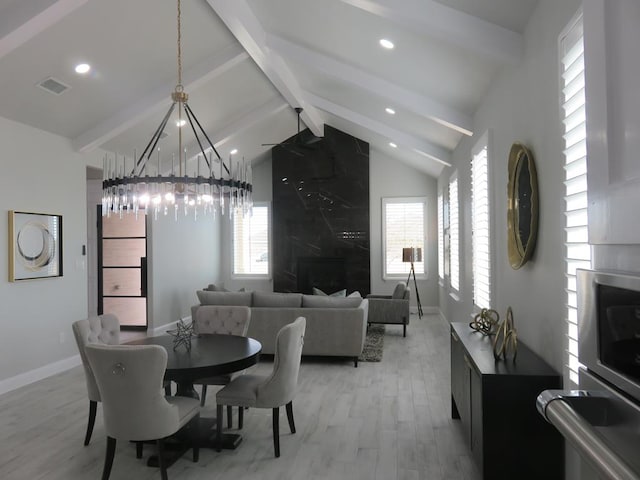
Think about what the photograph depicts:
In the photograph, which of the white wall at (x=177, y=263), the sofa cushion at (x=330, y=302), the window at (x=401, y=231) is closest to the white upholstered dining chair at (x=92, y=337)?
the sofa cushion at (x=330, y=302)

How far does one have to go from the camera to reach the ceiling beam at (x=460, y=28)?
3.26m

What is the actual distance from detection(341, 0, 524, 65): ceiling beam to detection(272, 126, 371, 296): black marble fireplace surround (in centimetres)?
688

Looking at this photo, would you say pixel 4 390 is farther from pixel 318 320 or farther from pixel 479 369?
pixel 479 369

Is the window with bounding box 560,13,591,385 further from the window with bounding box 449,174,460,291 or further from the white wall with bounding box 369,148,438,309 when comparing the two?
the white wall with bounding box 369,148,438,309

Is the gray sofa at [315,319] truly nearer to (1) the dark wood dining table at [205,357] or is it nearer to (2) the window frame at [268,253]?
(1) the dark wood dining table at [205,357]

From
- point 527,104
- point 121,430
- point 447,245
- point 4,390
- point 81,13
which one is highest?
point 81,13

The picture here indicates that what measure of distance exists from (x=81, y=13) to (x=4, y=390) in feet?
12.4

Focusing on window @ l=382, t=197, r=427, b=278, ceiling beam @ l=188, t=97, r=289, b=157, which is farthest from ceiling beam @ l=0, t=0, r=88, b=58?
window @ l=382, t=197, r=427, b=278

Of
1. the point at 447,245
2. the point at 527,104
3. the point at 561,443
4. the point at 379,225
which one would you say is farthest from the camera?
the point at 379,225

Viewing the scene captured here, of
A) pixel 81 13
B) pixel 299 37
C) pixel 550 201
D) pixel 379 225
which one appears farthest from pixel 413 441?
pixel 379 225

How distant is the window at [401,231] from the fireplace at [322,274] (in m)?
0.95

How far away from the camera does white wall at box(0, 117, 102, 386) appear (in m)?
5.09

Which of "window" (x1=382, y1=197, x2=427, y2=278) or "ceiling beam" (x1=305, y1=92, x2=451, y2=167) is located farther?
"window" (x1=382, y1=197, x2=427, y2=278)

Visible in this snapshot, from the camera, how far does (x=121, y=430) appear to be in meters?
2.83
